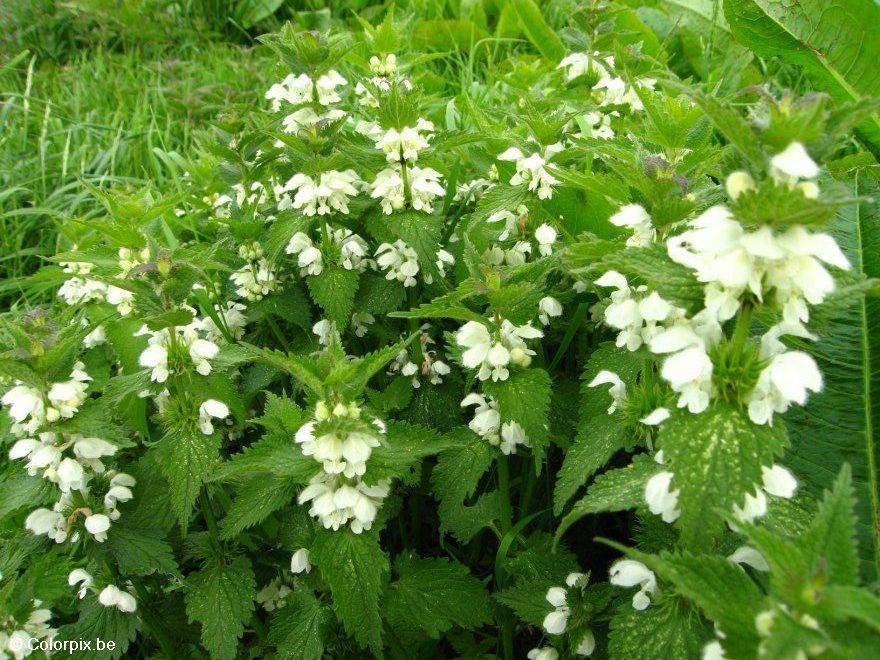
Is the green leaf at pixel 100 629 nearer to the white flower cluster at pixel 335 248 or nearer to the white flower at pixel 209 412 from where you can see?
the white flower at pixel 209 412

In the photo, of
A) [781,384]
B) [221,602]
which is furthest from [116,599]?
[781,384]

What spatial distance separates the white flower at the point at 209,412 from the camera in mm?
1724

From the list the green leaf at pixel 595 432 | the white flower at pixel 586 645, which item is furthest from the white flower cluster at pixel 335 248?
the white flower at pixel 586 645

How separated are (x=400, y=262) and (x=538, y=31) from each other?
2908mm

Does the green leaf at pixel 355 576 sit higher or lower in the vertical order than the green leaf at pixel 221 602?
higher

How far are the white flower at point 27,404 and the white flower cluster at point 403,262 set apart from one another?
968 millimetres

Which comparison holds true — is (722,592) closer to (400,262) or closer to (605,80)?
(400,262)

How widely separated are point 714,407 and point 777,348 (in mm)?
170

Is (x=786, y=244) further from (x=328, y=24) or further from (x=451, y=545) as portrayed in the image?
(x=328, y=24)

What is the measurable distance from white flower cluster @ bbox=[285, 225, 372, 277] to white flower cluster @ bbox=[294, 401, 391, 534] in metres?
0.74

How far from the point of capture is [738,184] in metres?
1.04

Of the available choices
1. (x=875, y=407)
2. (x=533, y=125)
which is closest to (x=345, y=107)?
(x=533, y=125)

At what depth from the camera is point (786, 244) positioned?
1.02 metres

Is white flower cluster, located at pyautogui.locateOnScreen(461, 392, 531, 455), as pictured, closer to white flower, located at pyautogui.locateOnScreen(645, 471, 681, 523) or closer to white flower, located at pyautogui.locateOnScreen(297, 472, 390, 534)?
white flower, located at pyautogui.locateOnScreen(297, 472, 390, 534)
